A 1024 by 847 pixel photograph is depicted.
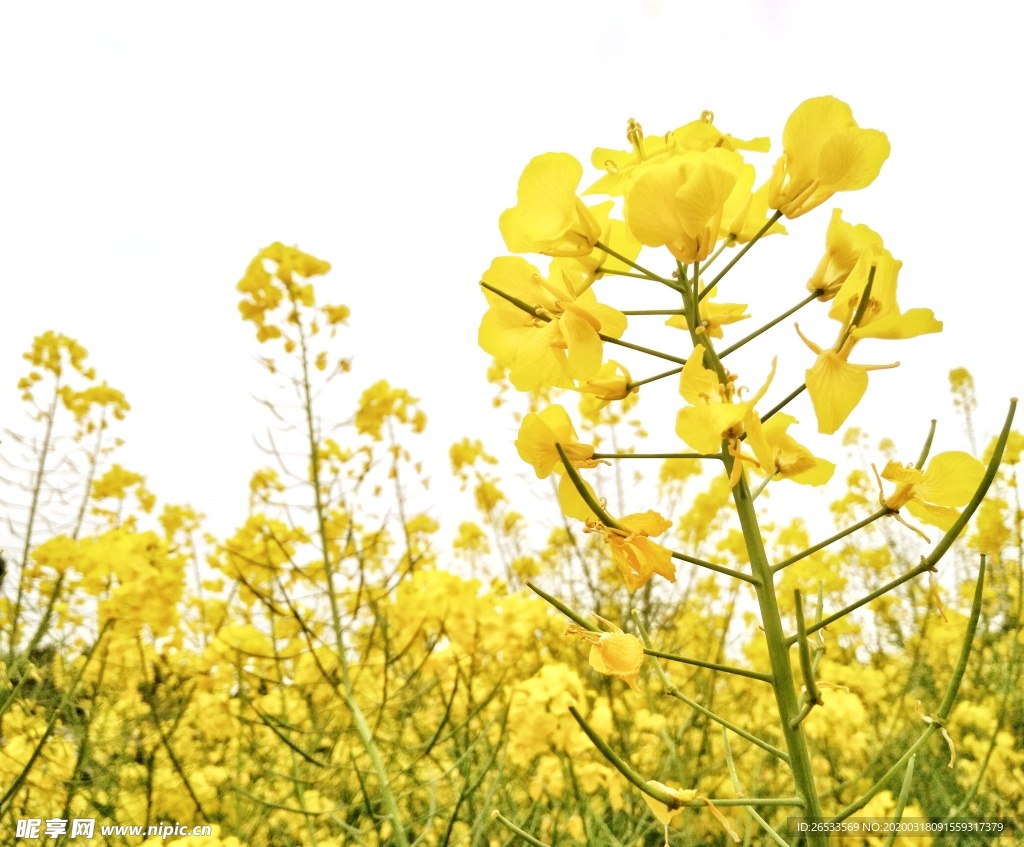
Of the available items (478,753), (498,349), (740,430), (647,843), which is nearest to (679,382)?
(740,430)

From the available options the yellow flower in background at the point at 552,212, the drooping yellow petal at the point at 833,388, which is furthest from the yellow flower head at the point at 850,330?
the yellow flower in background at the point at 552,212

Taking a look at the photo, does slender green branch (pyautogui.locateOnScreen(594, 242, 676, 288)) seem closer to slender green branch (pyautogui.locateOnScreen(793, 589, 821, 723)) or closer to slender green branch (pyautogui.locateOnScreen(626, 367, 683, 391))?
slender green branch (pyautogui.locateOnScreen(626, 367, 683, 391))

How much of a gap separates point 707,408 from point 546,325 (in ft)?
0.58

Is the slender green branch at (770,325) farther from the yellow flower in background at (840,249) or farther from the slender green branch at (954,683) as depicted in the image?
the slender green branch at (954,683)

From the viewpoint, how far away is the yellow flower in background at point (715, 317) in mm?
704

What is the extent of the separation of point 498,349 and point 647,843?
8.18ft

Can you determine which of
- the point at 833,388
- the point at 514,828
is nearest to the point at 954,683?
the point at 833,388

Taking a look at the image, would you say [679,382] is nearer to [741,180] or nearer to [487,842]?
[741,180]

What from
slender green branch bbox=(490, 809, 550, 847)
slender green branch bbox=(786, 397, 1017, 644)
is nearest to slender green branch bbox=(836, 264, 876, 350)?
slender green branch bbox=(786, 397, 1017, 644)

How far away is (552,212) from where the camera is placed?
2.21ft

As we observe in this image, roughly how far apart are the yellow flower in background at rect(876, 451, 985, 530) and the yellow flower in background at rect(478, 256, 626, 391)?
28cm

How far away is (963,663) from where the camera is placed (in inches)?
20.7

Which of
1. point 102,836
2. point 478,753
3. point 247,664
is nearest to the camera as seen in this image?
point 102,836

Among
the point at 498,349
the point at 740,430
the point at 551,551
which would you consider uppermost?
the point at 551,551
